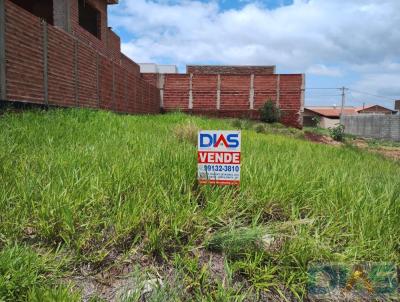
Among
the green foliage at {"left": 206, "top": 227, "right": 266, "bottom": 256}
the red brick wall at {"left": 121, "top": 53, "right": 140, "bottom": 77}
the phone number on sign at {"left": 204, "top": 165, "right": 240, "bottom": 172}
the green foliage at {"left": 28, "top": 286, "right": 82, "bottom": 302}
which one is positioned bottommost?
the green foliage at {"left": 28, "top": 286, "right": 82, "bottom": 302}

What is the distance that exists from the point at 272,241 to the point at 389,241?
744 mm

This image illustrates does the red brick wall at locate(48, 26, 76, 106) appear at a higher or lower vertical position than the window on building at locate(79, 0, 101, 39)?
lower

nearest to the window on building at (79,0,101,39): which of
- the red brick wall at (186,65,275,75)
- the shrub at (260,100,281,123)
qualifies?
the shrub at (260,100,281,123)

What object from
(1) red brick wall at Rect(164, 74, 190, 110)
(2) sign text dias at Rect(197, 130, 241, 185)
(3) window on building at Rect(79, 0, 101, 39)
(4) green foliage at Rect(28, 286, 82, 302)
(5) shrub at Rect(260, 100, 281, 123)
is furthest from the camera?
(1) red brick wall at Rect(164, 74, 190, 110)

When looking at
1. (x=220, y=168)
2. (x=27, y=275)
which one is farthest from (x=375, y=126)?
(x=27, y=275)

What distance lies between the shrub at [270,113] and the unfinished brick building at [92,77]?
4.35 ft

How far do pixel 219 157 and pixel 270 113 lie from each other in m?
23.6

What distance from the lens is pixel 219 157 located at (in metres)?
2.56

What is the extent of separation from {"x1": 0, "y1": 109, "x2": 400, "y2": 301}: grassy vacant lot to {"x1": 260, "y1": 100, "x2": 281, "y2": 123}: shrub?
22.8 m

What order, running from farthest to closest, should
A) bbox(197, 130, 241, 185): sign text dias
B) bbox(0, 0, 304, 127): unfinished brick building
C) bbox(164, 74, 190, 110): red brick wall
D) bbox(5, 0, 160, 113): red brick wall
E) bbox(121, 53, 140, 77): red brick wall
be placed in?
1. bbox(164, 74, 190, 110): red brick wall
2. bbox(121, 53, 140, 77): red brick wall
3. bbox(0, 0, 304, 127): unfinished brick building
4. bbox(5, 0, 160, 113): red brick wall
5. bbox(197, 130, 241, 185): sign text dias

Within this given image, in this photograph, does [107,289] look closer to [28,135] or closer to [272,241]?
[272,241]

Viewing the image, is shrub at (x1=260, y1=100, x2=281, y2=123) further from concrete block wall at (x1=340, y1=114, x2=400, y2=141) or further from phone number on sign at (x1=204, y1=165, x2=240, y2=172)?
phone number on sign at (x1=204, y1=165, x2=240, y2=172)

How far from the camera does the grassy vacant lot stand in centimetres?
184

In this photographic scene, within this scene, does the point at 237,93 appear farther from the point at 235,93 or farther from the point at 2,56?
the point at 2,56
